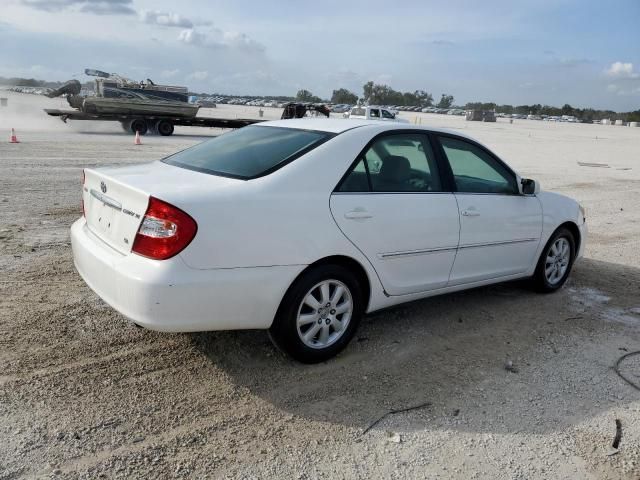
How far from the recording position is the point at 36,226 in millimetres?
7109

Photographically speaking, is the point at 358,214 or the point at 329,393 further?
the point at 358,214

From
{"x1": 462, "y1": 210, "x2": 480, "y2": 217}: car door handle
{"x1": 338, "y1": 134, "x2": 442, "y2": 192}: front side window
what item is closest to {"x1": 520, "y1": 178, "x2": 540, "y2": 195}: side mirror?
{"x1": 462, "y1": 210, "x2": 480, "y2": 217}: car door handle

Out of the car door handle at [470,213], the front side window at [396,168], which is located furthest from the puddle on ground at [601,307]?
the front side window at [396,168]

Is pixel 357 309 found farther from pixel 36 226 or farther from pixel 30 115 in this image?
pixel 30 115

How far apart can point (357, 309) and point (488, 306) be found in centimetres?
180

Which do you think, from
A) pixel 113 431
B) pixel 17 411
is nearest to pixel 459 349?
pixel 113 431

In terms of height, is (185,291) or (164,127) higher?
(185,291)

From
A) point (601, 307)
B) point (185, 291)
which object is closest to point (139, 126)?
point (601, 307)

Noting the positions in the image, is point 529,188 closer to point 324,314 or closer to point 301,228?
point 324,314

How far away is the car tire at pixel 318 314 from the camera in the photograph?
362 cm

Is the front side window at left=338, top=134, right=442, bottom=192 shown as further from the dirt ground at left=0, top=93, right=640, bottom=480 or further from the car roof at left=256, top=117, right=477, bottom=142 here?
the dirt ground at left=0, top=93, right=640, bottom=480

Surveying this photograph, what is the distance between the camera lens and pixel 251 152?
409cm

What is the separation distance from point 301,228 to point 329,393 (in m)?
1.03

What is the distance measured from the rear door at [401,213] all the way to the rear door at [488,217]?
16cm
